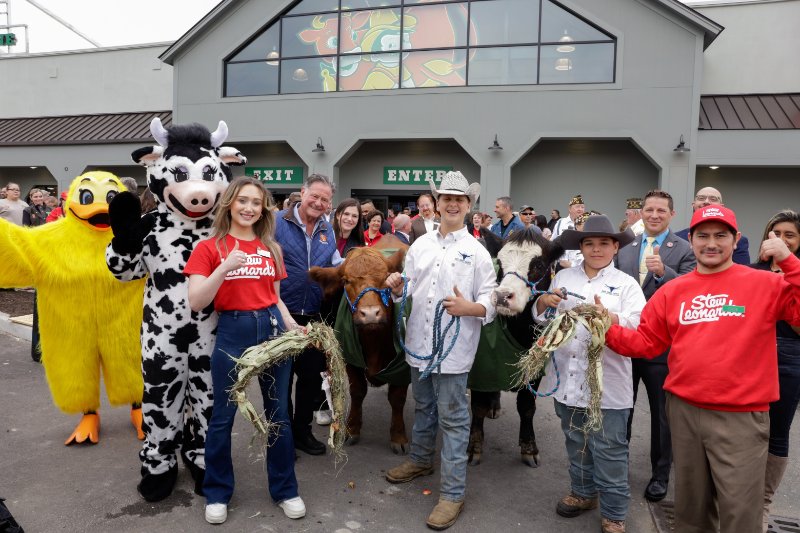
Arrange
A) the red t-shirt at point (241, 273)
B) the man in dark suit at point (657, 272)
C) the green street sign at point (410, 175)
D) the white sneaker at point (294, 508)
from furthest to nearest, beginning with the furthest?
the green street sign at point (410, 175) → the man in dark suit at point (657, 272) → the white sneaker at point (294, 508) → the red t-shirt at point (241, 273)

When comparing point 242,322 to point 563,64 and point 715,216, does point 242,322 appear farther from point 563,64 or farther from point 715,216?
point 563,64

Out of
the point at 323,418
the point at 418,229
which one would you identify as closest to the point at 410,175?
the point at 418,229

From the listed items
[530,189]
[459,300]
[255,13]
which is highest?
[255,13]

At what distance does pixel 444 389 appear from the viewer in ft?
10.6

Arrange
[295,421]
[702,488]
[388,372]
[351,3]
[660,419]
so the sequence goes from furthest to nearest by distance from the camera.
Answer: [351,3] → [295,421] → [388,372] → [660,419] → [702,488]

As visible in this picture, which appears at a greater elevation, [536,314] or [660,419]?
[536,314]

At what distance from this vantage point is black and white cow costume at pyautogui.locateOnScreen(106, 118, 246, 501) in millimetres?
3238

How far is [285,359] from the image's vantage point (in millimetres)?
3043

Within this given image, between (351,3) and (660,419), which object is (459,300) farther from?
(351,3)

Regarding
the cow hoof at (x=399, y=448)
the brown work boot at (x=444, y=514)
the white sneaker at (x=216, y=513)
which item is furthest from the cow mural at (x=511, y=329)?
the white sneaker at (x=216, y=513)

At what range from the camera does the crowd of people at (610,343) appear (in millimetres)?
2416

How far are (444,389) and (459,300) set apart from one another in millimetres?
626

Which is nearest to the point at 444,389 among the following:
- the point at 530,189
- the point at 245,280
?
the point at 245,280

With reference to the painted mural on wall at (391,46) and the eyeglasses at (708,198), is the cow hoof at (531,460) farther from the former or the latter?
the painted mural on wall at (391,46)
